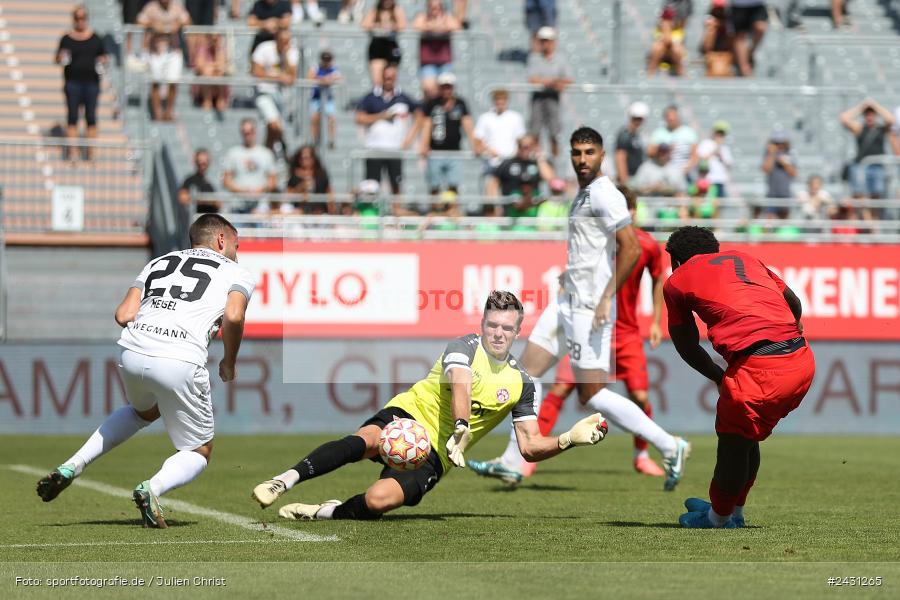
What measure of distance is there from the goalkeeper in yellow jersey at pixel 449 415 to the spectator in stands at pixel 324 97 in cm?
1390

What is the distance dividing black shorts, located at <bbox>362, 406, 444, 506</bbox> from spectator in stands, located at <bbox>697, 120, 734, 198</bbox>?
14.0 m

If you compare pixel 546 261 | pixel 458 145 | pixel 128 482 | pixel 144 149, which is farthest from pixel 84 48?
pixel 128 482

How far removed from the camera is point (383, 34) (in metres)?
23.7

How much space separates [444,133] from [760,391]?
1395 centimetres

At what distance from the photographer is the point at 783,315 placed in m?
8.84

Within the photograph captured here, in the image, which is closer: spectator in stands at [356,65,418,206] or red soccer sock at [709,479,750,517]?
red soccer sock at [709,479,750,517]

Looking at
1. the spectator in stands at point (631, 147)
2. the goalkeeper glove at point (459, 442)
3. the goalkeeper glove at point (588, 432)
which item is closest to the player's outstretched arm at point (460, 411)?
the goalkeeper glove at point (459, 442)

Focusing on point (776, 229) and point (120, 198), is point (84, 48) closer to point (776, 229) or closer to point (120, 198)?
point (120, 198)

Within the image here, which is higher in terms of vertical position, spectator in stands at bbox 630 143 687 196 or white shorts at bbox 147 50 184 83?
white shorts at bbox 147 50 184 83

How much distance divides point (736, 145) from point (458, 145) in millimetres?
5550

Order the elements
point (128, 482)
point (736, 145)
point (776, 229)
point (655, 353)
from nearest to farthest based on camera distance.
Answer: point (128, 482) < point (655, 353) < point (776, 229) < point (736, 145)

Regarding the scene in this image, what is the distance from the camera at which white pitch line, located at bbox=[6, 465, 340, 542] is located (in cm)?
873

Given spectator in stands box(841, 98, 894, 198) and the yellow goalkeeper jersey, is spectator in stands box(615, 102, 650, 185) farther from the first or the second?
the yellow goalkeeper jersey

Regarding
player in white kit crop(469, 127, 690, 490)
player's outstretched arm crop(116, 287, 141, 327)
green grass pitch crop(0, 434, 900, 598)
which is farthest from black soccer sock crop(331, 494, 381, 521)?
player in white kit crop(469, 127, 690, 490)
